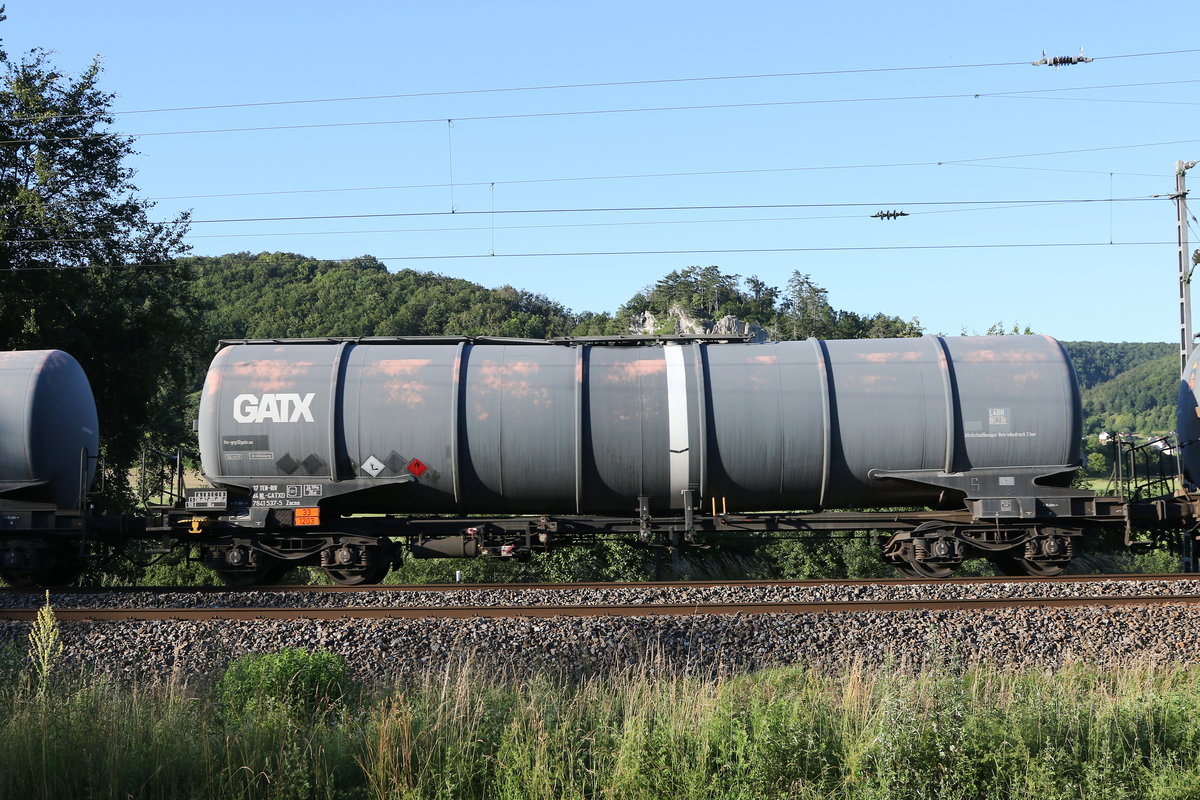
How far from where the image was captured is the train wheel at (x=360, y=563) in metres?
13.7

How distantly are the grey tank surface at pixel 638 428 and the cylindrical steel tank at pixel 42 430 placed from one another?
2713 millimetres

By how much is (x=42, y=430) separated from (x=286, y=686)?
363 inches

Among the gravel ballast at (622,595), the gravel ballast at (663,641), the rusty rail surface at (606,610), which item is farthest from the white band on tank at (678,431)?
the gravel ballast at (663,641)

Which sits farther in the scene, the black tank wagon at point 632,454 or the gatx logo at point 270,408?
the gatx logo at point 270,408

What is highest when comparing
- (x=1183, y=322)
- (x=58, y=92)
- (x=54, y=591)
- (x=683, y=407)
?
(x=58, y=92)

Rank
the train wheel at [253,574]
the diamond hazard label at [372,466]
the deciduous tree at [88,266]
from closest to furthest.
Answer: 1. the diamond hazard label at [372,466]
2. the train wheel at [253,574]
3. the deciduous tree at [88,266]

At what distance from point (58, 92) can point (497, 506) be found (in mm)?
19316

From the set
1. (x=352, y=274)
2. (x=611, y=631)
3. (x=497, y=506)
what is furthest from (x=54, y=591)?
(x=352, y=274)

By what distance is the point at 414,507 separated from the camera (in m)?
14.0

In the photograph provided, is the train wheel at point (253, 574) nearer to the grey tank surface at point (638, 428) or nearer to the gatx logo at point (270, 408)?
the grey tank surface at point (638, 428)

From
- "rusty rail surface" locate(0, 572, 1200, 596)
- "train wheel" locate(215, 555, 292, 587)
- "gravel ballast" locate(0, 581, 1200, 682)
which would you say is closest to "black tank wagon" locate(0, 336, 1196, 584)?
"train wheel" locate(215, 555, 292, 587)

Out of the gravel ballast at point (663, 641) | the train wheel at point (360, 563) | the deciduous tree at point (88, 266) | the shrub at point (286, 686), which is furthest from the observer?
the deciduous tree at point (88, 266)

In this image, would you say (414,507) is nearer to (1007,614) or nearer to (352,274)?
(1007,614)

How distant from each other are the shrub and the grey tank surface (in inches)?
221
